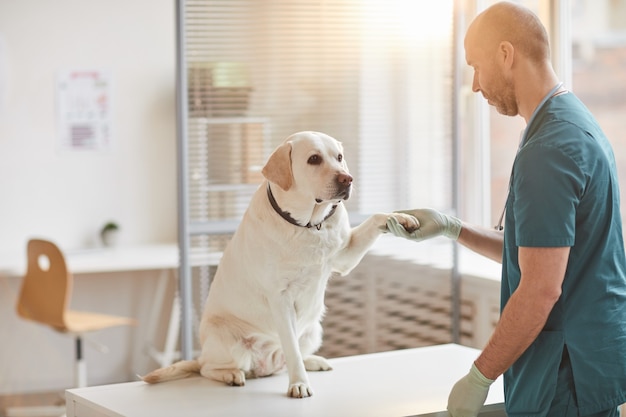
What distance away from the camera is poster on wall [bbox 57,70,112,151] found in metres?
4.84

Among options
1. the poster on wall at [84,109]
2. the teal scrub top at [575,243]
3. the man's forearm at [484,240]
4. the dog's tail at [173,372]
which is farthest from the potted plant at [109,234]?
the teal scrub top at [575,243]

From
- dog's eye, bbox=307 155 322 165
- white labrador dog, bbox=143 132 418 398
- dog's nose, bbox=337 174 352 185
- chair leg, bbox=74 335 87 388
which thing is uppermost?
dog's eye, bbox=307 155 322 165

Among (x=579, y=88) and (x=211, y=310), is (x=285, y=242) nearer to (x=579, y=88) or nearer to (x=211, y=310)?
(x=211, y=310)

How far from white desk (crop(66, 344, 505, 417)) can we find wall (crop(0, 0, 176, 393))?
112 inches

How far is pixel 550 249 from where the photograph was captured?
62.0 inches

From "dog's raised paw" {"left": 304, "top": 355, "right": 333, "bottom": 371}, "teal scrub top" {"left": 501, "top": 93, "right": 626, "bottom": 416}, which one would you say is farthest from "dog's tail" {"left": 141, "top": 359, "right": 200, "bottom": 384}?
"teal scrub top" {"left": 501, "top": 93, "right": 626, "bottom": 416}

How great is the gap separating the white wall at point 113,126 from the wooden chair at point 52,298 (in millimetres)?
796

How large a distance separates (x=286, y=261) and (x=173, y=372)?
0.48 metres

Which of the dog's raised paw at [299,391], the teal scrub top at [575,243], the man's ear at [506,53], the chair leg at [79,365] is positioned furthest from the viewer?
the chair leg at [79,365]

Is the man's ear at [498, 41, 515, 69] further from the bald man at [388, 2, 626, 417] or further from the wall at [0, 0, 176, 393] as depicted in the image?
the wall at [0, 0, 176, 393]

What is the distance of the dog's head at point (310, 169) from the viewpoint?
1.87m

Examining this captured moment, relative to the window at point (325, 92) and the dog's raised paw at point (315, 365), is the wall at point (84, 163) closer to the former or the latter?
the window at point (325, 92)

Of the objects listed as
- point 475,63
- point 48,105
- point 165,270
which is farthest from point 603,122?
point 48,105

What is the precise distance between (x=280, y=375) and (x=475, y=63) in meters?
0.96
